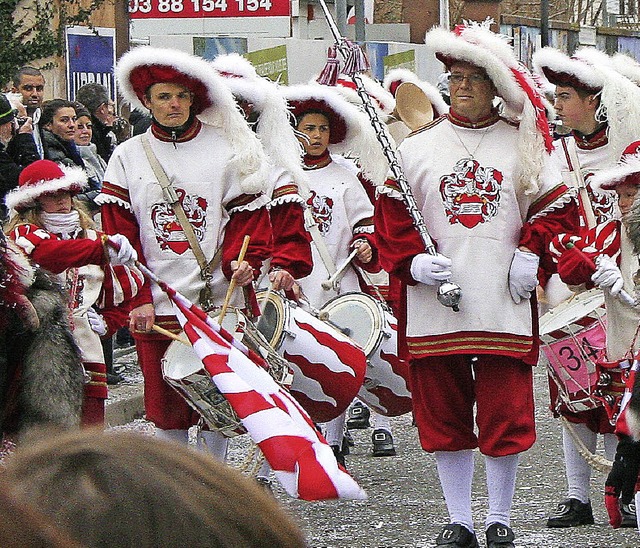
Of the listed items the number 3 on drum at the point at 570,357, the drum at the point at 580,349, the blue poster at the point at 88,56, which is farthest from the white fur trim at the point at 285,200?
the blue poster at the point at 88,56

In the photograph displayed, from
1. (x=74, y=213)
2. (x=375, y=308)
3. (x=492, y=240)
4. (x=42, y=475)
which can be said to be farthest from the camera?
(x=375, y=308)

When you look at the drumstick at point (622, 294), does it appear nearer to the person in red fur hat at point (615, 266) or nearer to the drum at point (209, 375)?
the person in red fur hat at point (615, 266)

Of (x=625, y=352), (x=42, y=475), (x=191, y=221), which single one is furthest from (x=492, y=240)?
(x=42, y=475)

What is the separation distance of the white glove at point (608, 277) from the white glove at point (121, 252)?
1.70 metres

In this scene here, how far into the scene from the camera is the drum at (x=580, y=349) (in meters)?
5.62

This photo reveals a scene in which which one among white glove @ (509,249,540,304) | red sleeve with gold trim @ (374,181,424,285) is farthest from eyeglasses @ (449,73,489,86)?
white glove @ (509,249,540,304)

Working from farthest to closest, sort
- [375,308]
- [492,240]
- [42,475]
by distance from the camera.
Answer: [375,308] < [492,240] < [42,475]

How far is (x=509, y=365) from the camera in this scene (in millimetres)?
5285

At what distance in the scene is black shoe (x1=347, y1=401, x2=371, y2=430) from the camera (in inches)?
333

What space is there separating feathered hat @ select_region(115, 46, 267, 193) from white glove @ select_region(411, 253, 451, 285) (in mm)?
832

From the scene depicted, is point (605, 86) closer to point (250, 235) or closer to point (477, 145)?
point (477, 145)

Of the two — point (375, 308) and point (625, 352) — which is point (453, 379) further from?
point (375, 308)

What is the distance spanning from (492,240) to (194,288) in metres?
1.20

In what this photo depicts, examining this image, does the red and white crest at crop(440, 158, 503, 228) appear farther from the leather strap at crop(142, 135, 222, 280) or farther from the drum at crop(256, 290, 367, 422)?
the leather strap at crop(142, 135, 222, 280)
